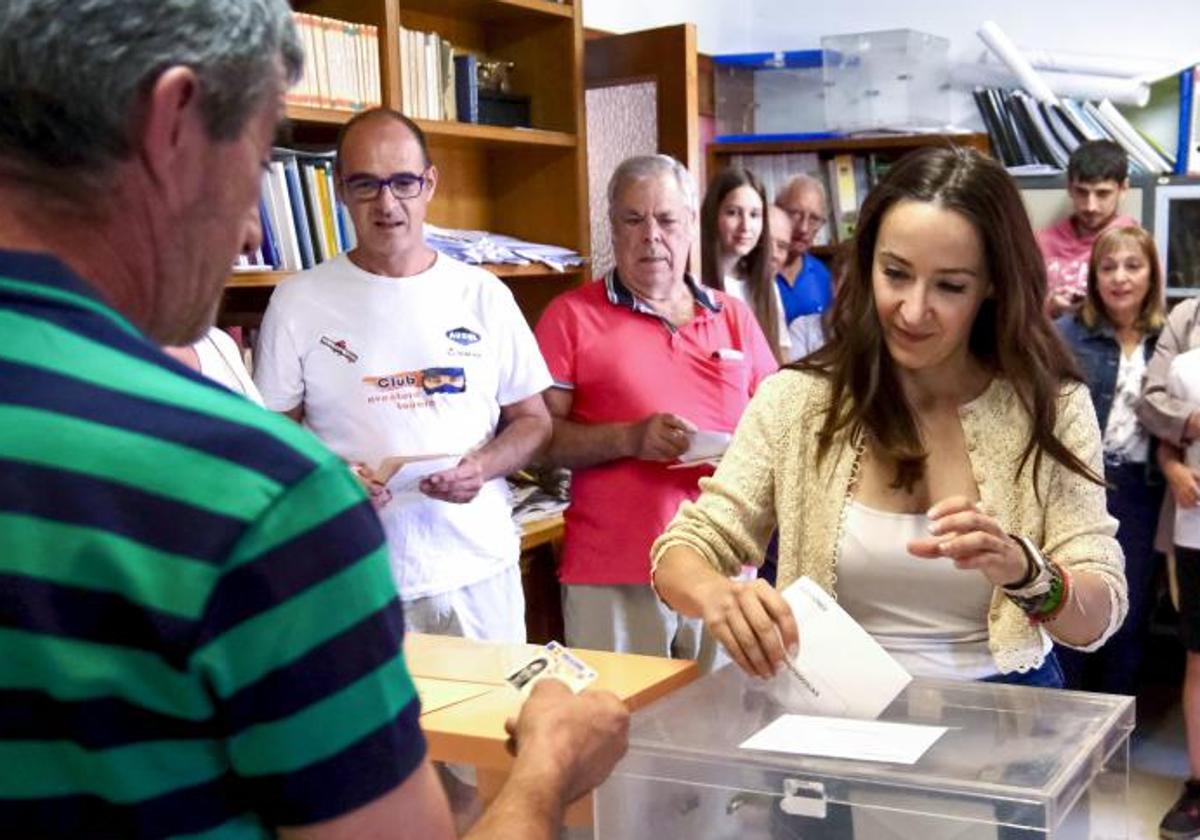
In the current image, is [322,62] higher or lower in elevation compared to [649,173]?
higher

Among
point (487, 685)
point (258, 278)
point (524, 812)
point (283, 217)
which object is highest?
point (283, 217)

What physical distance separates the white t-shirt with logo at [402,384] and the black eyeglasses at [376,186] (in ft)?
0.46

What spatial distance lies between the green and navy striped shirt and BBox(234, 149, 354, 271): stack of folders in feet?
8.04

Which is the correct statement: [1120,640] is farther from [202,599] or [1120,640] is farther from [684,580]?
[202,599]

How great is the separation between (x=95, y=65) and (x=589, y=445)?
7.73 ft

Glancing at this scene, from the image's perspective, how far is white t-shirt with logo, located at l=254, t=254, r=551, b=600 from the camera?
8.68ft

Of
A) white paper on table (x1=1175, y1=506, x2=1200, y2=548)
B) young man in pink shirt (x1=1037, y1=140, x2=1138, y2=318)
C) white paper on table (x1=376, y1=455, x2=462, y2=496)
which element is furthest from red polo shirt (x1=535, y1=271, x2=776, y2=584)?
young man in pink shirt (x1=1037, y1=140, x2=1138, y2=318)

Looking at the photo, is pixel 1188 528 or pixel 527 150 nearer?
pixel 1188 528

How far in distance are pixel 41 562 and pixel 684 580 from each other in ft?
3.77

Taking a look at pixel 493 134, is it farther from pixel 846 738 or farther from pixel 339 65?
pixel 846 738

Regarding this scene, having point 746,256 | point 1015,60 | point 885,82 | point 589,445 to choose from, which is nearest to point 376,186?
point 589,445

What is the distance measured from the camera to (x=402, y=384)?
2.67 meters

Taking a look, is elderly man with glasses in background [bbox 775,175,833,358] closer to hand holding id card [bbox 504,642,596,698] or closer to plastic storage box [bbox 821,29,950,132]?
plastic storage box [bbox 821,29,950,132]

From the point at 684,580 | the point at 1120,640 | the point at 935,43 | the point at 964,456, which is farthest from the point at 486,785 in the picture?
the point at 935,43
